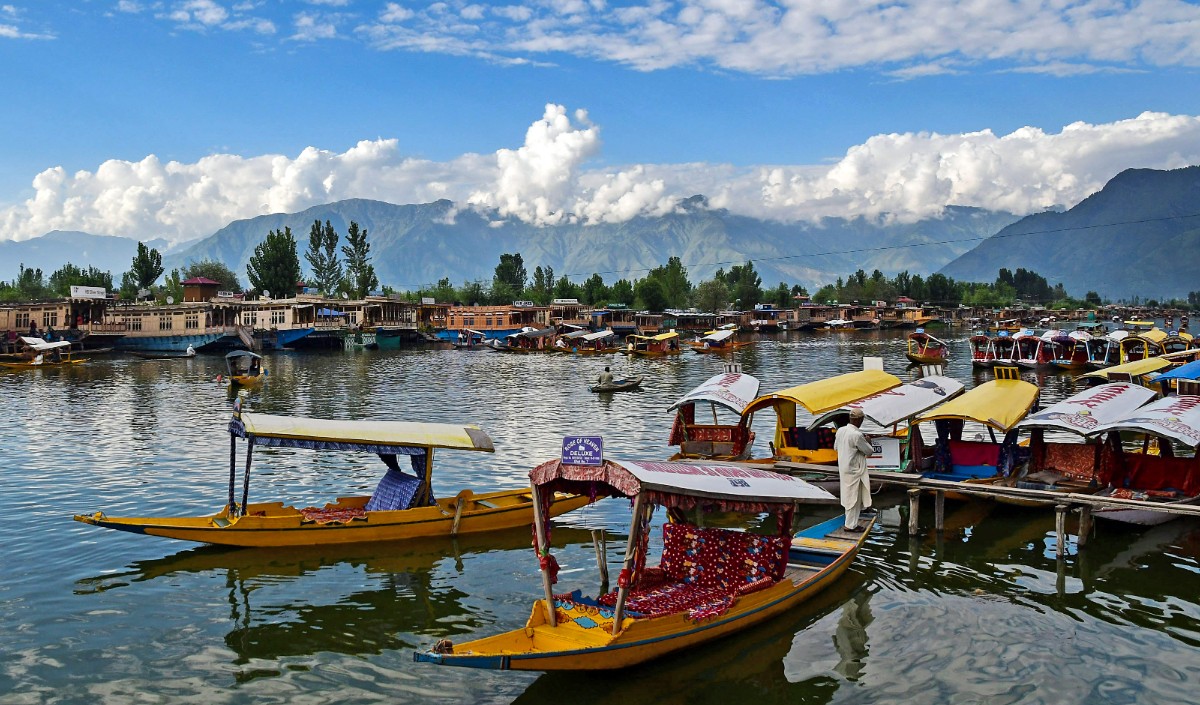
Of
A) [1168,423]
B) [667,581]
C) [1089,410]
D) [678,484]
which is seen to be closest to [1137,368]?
[1089,410]

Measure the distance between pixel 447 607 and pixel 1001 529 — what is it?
11.4 m

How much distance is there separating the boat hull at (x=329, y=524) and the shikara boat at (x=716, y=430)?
5.54m

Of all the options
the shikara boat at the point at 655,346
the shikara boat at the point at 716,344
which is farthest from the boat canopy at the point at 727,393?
the shikara boat at the point at 716,344

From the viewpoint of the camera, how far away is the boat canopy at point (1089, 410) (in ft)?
55.3

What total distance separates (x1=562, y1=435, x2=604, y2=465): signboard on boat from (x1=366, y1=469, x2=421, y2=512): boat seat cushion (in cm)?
725

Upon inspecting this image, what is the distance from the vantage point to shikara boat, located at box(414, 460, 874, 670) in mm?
9812

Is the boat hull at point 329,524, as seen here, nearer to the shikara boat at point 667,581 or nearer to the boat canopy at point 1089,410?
the shikara boat at point 667,581

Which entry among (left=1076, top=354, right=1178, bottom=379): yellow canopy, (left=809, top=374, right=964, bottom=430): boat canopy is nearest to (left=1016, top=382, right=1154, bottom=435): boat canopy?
(left=809, top=374, right=964, bottom=430): boat canopy

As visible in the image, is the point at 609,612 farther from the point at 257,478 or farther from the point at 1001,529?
the point at 257,478

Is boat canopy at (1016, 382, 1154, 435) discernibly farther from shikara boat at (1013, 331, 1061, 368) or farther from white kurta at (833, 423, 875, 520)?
shikara boat at (1013, 331, 1061, 368)

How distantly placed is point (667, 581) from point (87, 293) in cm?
8276

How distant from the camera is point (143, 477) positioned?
2286cm

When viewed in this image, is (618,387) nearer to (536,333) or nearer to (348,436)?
(348,436)

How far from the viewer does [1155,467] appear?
1709cm
